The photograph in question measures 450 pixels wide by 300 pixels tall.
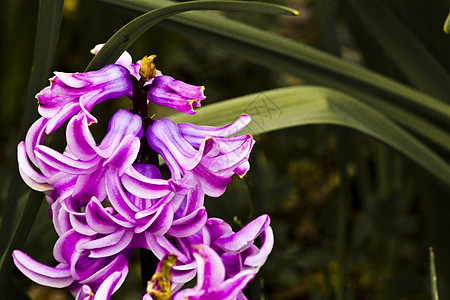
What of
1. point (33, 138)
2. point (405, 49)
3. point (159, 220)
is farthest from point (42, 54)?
point (405, 49)

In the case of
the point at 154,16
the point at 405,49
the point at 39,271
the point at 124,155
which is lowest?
the point at 39,271

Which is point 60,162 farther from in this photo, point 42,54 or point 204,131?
point 42,54

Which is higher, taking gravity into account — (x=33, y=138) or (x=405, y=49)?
(x=405, y=49)

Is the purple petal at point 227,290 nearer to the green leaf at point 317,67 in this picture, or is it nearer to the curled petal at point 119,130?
the curled petal at point 119,130

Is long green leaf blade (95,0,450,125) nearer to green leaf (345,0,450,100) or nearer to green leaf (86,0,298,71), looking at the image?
green leaf (345,0,450,100)

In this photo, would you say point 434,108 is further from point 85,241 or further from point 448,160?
point 85,241

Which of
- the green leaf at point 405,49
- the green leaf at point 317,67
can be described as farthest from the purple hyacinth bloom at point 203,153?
the green leaf at point 405,49

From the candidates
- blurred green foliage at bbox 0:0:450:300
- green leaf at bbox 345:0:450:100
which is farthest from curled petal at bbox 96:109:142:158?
green leaf at bbox 345:0:450:100
